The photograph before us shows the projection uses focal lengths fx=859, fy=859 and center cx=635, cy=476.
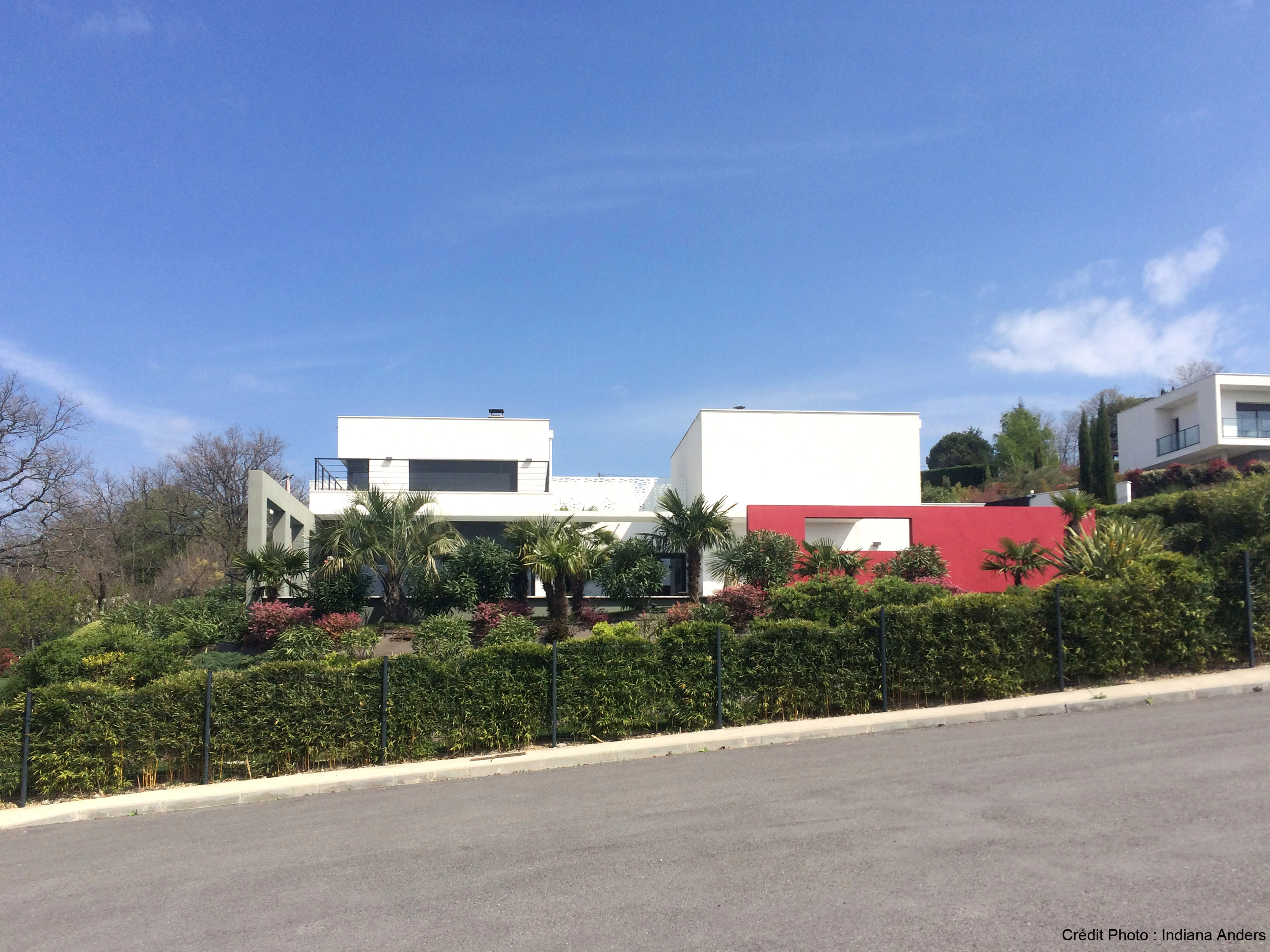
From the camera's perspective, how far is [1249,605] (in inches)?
557

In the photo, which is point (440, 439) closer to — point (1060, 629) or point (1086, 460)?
point (1060, 629)

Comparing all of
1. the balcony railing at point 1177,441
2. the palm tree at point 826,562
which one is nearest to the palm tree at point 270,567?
the palm tree at point 826,562

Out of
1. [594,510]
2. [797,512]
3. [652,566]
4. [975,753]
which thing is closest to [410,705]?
[975,753]

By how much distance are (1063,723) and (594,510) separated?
68.7 feet

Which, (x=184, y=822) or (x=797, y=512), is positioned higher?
(x=797, y=512)

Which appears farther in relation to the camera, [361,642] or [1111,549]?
[361,642]

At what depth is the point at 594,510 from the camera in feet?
102

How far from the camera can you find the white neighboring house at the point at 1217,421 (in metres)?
43.1

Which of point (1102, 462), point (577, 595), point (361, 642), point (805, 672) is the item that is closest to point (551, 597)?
point (577, 595)

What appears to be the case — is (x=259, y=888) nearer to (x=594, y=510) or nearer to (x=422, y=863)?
(x=422, y=863)

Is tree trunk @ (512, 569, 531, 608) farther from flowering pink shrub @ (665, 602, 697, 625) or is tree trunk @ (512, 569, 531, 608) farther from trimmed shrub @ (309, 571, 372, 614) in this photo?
flowering pink shrub @ (665, 602, 697, 625)

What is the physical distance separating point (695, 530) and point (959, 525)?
28.8 feet

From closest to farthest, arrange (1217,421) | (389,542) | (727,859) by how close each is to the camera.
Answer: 1. (727,859)
2. (389,542)
3. (1217,421)

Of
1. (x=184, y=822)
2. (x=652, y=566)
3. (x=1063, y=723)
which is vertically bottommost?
(x=184, y=822)
